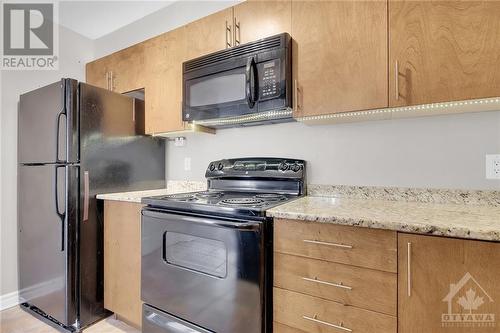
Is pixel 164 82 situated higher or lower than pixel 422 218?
higher

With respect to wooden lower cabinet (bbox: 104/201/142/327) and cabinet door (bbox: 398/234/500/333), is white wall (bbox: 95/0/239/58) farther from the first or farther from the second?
cabinet door (bbox: 398/234/500/333)

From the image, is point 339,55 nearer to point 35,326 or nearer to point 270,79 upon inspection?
point 270,79

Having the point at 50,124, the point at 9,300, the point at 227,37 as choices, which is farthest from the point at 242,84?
the point at 9,300

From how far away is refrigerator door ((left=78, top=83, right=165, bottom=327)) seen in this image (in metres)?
1.82

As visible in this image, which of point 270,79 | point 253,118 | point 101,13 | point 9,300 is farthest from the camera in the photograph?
point 101,13

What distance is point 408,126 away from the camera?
1.46 metres

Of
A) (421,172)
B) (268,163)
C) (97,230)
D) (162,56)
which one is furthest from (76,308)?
(421,172)

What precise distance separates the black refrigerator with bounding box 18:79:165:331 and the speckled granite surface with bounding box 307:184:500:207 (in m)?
1.52

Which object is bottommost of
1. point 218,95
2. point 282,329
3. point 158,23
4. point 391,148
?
point 282,329

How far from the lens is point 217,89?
1709 millimetres
